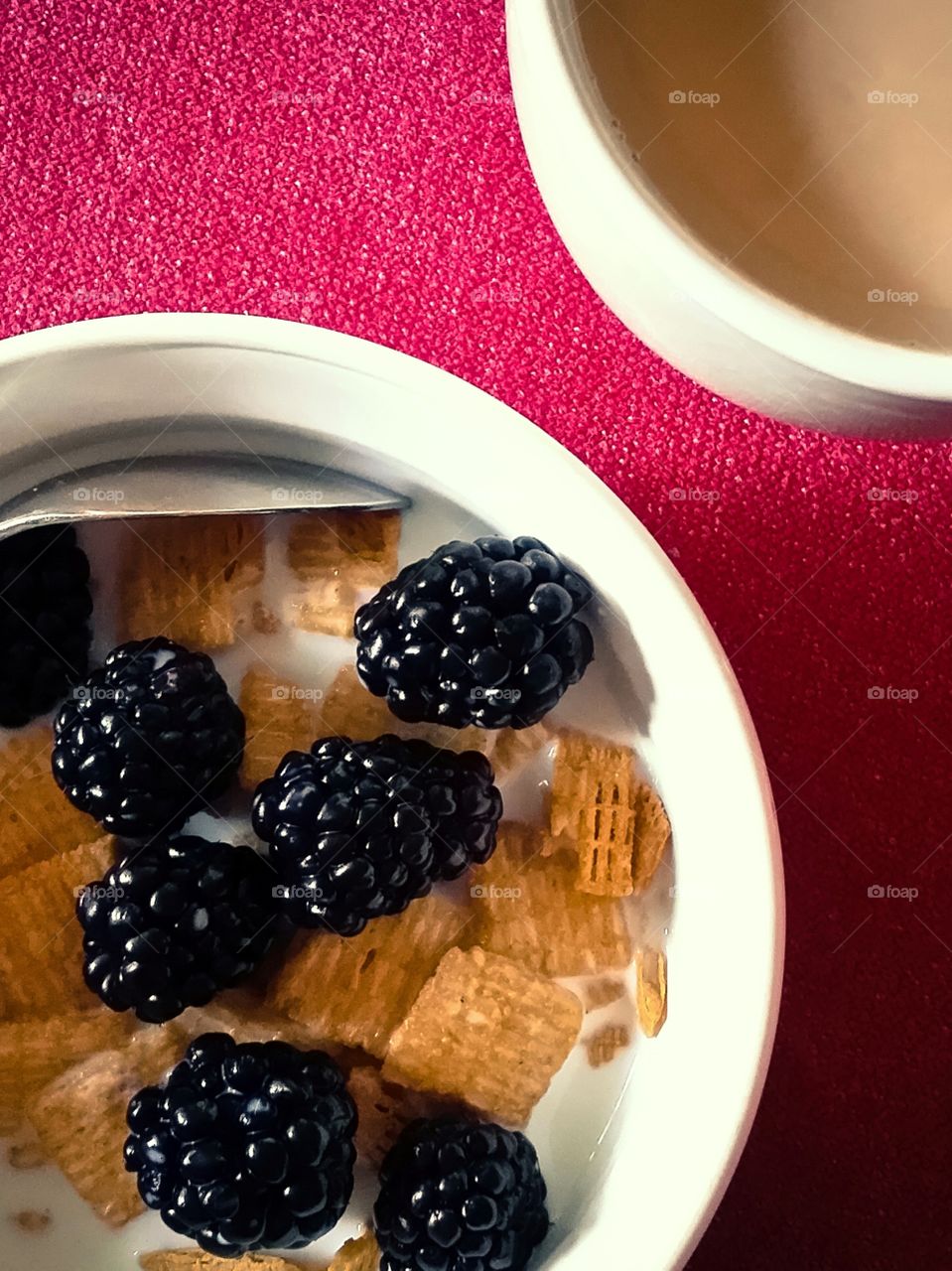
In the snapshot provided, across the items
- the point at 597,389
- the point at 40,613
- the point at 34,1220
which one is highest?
the point at 597,389

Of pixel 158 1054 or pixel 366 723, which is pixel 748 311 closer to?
pixel 366 723

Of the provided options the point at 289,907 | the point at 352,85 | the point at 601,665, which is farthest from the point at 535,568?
the point at 352,85

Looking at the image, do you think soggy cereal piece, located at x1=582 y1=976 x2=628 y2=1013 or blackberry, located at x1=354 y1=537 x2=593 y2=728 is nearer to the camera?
blackberry, located at x1=354 y1=537 x2=593 y2=728

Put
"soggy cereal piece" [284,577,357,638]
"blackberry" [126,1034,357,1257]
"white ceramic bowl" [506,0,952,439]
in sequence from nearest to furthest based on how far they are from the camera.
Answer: "white ceramic bowl" [506,0,952,439] < "blackberry" [126,1034,357,1257] < "soggy cereal piece" [284,577,357,638]

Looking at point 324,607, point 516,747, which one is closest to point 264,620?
point 324,607

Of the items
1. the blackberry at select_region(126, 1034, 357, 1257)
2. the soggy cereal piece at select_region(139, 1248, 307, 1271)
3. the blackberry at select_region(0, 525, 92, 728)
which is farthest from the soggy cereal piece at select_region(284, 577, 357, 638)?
the soggy cereal piece at select_region(139, 1248, 307, 1271)

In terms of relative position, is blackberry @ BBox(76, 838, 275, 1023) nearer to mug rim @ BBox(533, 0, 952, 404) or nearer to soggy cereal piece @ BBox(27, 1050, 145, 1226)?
A: soggy cereal piece @ BBox(27, 1050, 145, 1226)

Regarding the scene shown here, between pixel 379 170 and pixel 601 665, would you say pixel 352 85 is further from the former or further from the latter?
pixel 601 665

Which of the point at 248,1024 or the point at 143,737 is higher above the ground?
the point at 143,737
